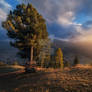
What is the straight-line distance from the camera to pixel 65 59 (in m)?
27.6

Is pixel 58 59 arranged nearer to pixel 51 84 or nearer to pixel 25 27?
pixel 25 27

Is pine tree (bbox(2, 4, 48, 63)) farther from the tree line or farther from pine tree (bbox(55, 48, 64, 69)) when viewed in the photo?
pine tree (bbox(55, 48, 64, 69))

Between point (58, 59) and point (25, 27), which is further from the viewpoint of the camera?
point (58, 59)

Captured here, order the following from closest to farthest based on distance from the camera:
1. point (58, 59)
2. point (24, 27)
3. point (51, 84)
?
1. point (51, 84)
2. point (24, 27)
3. point (58, 59)

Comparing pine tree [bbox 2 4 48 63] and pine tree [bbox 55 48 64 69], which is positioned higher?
pine tree [bbox 2 4 48 63]

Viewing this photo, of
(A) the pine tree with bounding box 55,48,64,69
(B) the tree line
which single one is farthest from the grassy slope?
(A) the pine tree with bounding box 55,48,64,69

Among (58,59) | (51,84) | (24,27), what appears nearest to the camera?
(51,84)

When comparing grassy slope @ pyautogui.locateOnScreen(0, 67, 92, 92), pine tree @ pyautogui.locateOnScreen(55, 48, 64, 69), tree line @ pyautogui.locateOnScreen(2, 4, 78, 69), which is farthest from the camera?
pine tree @ pyautogui.locateOnScreen(55, 48, 64, 69)

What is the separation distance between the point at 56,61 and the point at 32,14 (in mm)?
15973

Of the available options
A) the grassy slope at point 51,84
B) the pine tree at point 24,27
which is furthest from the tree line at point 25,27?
the grassy slope at point 51,84

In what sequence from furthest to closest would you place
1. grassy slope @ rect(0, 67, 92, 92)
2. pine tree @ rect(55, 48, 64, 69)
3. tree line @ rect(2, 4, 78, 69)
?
pine tree @ rect(55, 48, 64, 69)
tree line @ rect(2, 4, 78, 69)
grassy slope @ rect(0, 67, 92, 92)

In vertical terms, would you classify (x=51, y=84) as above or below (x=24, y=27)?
below

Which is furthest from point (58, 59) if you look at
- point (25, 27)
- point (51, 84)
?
point (51, 84)

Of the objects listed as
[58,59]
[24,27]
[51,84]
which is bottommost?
[51,84]
